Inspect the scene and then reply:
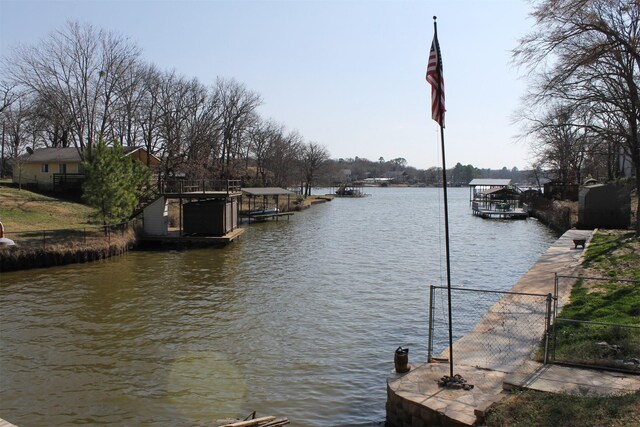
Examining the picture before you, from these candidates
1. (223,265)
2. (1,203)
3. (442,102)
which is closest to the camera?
→ (442,102)

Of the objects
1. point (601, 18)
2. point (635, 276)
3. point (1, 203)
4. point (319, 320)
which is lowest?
point (319, 320)

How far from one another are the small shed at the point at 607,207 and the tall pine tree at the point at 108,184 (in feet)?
99.4

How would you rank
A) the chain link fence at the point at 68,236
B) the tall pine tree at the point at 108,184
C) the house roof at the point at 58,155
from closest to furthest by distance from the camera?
1. the chain link fence at the point at 68,236
2. the tall pine tree at the point at 108,184
3. the house roof at the point at 58,155

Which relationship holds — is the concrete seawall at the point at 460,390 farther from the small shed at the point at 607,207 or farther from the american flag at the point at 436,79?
the small shed at the point at 607,207

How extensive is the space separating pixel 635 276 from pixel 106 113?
47259 mm

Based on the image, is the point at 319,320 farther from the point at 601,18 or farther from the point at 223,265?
the point at 601,18

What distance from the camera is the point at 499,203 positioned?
7288 cm

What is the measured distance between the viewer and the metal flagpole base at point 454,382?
387 inches

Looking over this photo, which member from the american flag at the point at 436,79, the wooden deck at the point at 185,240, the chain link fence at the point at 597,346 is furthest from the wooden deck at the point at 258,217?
the american flag at the point at 436,79

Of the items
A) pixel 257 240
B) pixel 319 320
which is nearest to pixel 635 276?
pixel 319 320

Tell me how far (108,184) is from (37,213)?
9.31 m

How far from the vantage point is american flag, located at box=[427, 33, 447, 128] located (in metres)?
A: 10.2

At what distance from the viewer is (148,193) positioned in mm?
41812

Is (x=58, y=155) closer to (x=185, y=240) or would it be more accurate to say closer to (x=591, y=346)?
(x=185, y=240)
